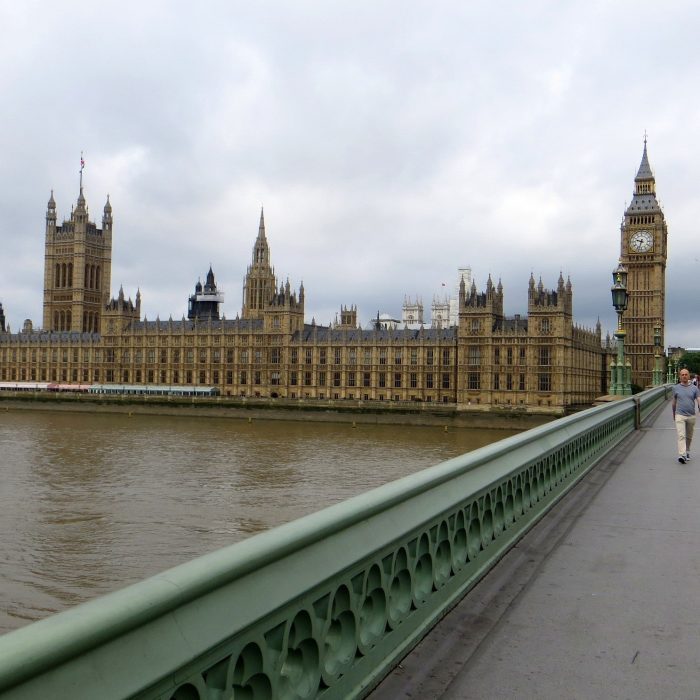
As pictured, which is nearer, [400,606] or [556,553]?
[400,606]

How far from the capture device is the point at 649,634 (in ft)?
12.0

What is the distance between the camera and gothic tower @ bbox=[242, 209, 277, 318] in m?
105

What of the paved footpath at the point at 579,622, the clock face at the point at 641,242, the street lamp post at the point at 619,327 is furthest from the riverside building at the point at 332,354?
the paved footpath at the point at 579,622

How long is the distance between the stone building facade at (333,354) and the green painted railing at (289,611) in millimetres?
61114

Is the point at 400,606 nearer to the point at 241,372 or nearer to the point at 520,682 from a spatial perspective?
the point at 520,682

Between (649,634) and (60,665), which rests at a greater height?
(60,665)

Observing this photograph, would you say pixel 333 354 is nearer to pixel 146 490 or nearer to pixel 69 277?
pixel 146 490

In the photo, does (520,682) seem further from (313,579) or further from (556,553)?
(556,553)

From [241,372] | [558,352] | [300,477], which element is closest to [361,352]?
[241,372]

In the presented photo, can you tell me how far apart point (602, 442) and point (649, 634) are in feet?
28.5

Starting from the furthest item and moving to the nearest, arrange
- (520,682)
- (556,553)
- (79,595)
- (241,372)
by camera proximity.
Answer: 1. (241,372)
2. (79,595)
3. (556,553)
4. (520,682)

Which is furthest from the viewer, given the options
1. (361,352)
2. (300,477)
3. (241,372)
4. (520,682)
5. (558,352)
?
(241,372)

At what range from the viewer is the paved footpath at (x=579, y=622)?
3.09 m

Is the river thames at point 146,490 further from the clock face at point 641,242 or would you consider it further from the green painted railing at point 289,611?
the clock face at point 641,242
